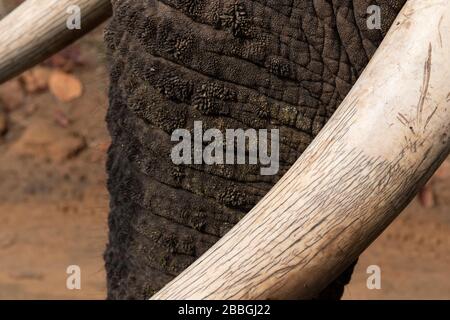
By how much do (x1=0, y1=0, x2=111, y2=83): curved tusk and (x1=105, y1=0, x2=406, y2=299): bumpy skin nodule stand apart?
24 cm

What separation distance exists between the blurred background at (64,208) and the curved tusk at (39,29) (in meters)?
1.62

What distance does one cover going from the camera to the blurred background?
3365 millimetres

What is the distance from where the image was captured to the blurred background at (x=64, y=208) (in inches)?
132

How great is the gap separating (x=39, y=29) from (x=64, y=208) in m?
2.27

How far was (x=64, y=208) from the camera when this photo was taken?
3775mm
